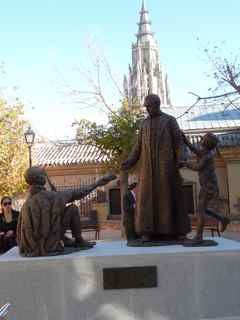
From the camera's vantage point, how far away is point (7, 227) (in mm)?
7051

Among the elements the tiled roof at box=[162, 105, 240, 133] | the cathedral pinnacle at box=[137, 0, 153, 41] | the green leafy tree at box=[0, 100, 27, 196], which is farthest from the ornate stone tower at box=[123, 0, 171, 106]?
the green leafy tree at box=[0, 100, 27, 196]

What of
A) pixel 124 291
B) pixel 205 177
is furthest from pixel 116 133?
pixel 124 291

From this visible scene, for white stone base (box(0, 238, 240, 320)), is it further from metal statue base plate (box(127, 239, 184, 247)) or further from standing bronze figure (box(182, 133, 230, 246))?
standing bronze figure (box(182, 133, 230, 246))

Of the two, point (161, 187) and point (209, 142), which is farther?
point (161, 187)

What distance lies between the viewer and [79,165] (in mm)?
24344

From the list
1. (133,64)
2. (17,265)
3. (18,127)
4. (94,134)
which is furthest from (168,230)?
(133,64)

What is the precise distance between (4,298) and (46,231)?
765mm

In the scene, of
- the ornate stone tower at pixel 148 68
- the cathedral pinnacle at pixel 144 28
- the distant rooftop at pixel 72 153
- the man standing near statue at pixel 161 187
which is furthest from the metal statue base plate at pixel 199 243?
the cathedral pinnacle at pixel 144 28

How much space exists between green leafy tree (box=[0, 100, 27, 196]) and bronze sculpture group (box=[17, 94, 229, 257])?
13496mm

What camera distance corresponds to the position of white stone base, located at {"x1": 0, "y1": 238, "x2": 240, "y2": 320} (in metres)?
4.85

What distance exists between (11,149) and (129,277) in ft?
49.0

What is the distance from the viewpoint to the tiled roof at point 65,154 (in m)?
24.3

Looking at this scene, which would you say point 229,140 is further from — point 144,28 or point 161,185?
point 144,28

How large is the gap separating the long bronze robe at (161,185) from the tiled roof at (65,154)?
56.9 feet
